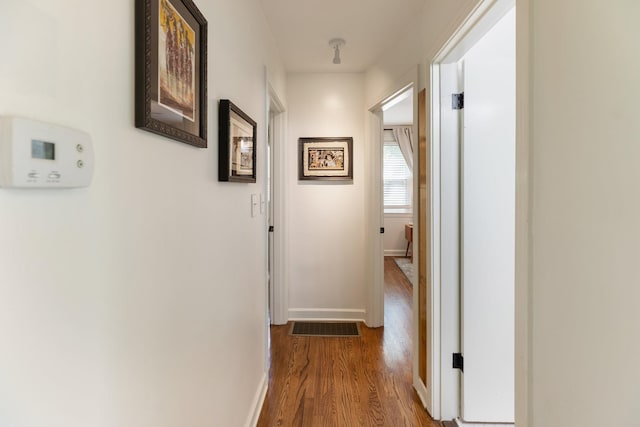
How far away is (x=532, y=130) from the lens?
37.2 inches

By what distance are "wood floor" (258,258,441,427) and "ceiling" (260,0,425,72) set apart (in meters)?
2.50

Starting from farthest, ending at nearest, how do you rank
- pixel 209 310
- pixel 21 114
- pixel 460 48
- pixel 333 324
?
pixel 333 324
pixel 460 48
pixel 209 310
pixel 21 114

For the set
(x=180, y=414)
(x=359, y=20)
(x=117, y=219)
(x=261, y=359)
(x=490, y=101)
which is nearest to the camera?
(x=117, y=219)

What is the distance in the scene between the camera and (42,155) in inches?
17.7

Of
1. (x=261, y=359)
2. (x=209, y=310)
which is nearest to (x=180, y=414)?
(x=209, y=310)

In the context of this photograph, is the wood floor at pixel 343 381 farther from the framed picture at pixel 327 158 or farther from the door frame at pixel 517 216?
the framed picture at pixel 327 158

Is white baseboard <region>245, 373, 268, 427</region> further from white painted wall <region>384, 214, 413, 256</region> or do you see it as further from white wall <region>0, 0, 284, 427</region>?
white painted wall <region>384, 214, 413, 256</region>

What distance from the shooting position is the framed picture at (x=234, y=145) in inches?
51.1

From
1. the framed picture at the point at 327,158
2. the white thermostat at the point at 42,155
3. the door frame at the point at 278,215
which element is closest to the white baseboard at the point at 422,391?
the door frame at the point at 278,215

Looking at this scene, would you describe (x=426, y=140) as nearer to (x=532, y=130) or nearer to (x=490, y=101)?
(x=490, y=101)

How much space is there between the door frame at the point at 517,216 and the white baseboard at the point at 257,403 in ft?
3.29

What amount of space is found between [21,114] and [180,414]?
0.88 m

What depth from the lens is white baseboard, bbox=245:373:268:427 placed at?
5.70ft

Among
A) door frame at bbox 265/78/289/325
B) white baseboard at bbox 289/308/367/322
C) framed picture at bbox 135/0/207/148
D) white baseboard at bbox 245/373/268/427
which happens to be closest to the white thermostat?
framed picture at bbox 135/0/207/148
